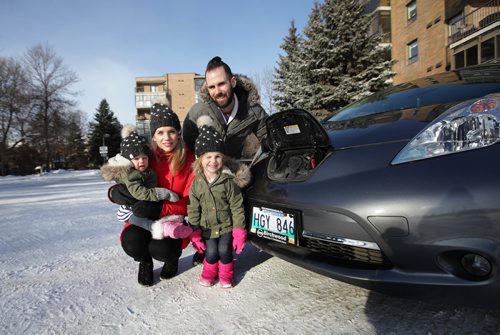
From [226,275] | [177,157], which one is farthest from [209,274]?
Answer: [177,157]

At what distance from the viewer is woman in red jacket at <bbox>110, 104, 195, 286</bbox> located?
1872 mm

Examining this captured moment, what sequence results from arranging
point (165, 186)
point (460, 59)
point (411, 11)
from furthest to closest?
→ 1. point (411, 11)
2. point (460, 59)
3. point (165, 186)

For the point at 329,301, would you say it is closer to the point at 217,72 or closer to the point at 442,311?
the point at 442,311

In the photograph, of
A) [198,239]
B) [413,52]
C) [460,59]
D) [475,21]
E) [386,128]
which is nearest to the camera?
[386,128]

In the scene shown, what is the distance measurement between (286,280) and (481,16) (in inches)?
715

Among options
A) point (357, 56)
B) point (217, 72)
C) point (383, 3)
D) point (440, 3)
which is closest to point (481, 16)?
point (440, 3)

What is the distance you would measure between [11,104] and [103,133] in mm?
19304

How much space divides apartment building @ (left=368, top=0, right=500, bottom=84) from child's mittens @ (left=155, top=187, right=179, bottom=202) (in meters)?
14.7

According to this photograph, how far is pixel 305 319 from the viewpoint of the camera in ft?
4.57

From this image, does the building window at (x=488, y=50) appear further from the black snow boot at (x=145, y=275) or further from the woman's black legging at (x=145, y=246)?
the black snow boot at (x=145, y=275)

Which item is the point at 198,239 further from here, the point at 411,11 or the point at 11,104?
the point at 11,104

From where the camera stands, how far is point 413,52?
18.0 meters

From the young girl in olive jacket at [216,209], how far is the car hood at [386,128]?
0.61 m

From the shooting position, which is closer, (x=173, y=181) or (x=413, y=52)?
(x=173, y=181)
